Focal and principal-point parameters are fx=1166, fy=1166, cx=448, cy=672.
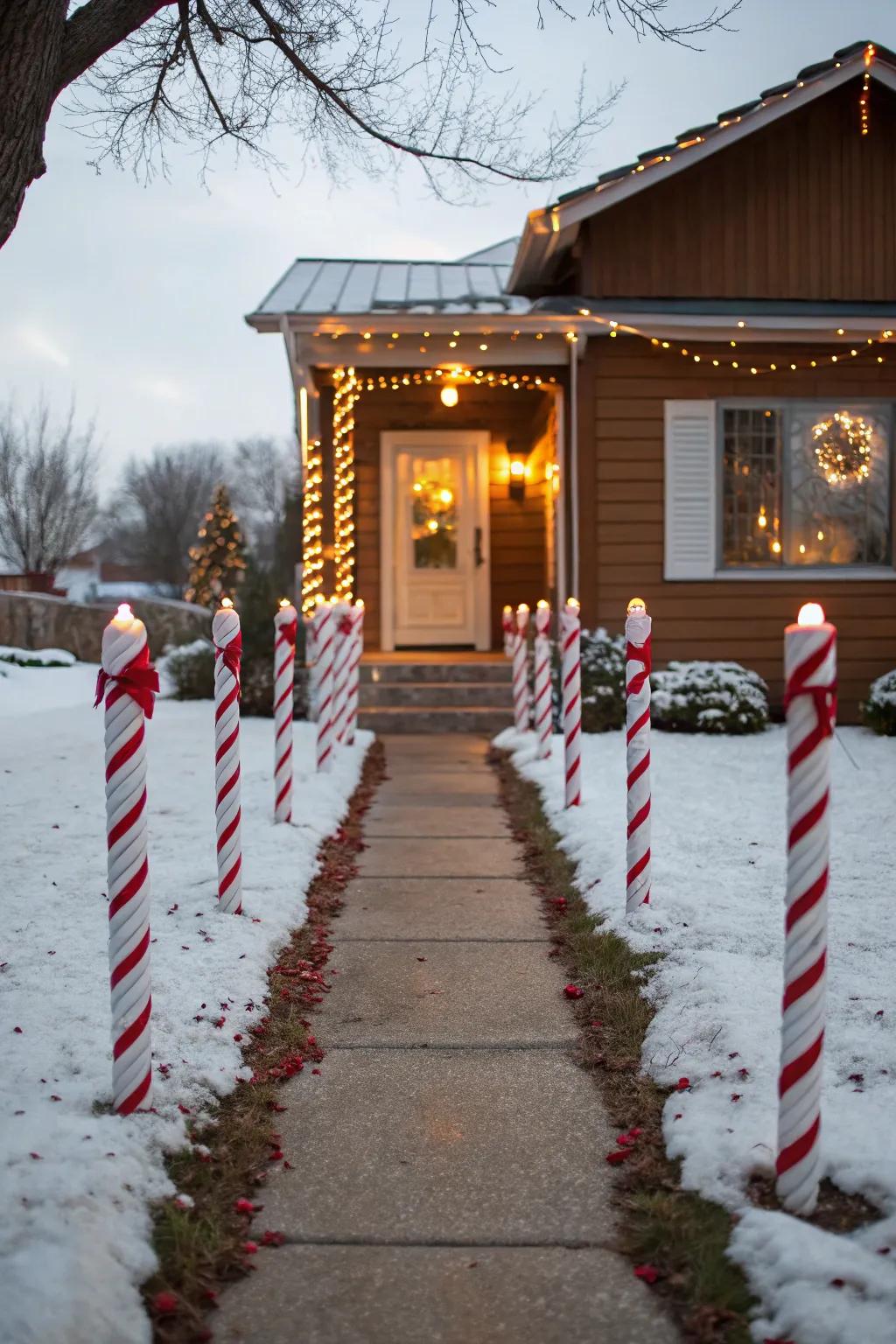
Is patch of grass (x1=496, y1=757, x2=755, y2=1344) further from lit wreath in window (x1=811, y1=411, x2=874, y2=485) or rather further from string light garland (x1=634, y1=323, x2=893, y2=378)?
lit wreath in window (x1=811, y1=411, x2=874, y2=485)

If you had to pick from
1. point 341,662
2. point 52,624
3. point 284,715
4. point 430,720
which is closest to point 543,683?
point 341,662

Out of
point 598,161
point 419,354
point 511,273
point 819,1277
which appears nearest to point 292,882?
point 819,1277

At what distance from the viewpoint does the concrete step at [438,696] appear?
40.0 ft

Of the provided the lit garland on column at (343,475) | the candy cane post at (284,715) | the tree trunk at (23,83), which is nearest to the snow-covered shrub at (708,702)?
the lit garland on column at (343,475)

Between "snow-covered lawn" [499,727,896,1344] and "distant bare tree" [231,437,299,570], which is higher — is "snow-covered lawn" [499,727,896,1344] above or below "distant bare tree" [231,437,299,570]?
below

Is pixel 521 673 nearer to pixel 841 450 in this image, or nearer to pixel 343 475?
pixel 343 475

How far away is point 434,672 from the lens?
12.4 metres

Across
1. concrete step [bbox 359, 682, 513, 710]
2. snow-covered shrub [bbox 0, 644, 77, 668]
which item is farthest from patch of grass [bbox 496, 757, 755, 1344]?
snow-covered shrub [bbox 0, 644, 77, 668]

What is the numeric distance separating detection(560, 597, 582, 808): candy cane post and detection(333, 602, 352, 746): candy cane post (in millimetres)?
2460

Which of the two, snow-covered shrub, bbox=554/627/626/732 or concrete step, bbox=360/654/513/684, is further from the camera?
concrete step, bbox=360/654/513/684

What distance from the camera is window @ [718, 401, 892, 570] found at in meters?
11.9

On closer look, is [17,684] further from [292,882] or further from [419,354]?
[292,882]

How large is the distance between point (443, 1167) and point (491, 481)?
39.2 ft

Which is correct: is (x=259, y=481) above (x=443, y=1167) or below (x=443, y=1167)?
above
